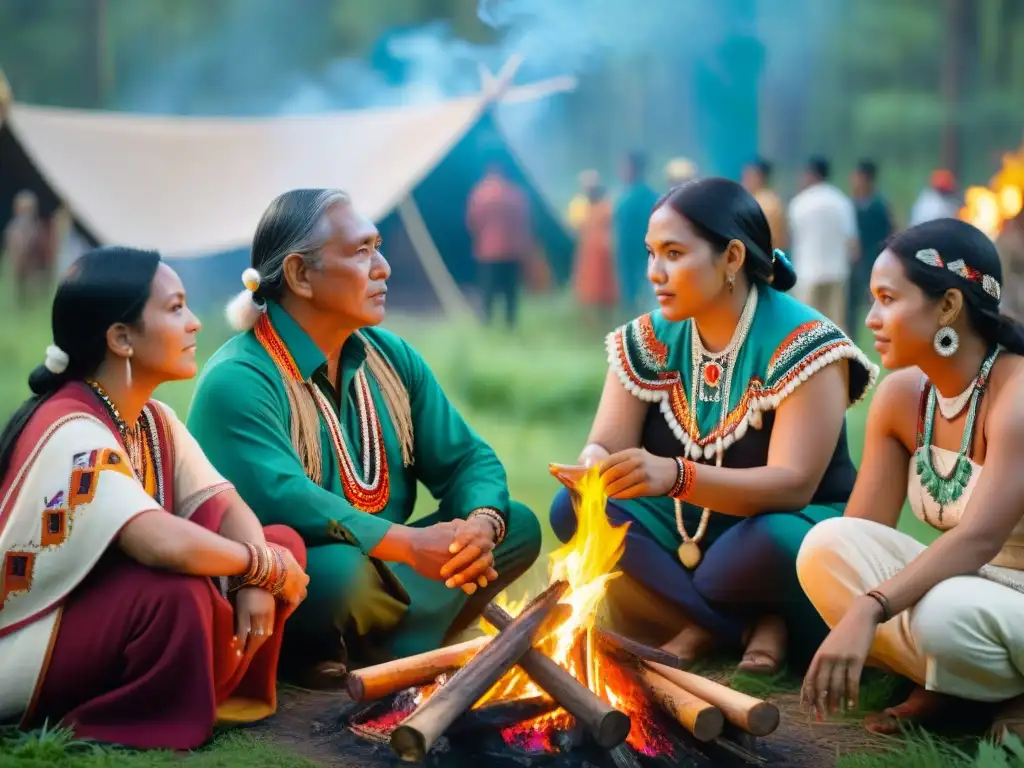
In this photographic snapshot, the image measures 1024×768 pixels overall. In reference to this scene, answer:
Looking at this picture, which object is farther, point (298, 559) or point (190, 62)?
point (190, 62)

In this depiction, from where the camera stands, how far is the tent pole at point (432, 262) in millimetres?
13266

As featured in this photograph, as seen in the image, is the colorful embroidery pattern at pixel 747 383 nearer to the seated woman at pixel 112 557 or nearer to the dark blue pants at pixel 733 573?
the dark blue pants at pixel 733 573

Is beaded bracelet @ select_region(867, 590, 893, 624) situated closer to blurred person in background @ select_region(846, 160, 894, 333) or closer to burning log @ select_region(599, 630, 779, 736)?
burning log @ select_region(599, 630, 779, 736)

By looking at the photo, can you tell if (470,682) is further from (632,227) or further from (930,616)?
(632,227)

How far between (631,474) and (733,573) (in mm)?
560

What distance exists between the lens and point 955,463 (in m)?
3.32

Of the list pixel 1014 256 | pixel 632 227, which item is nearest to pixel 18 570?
pixel 1014 256

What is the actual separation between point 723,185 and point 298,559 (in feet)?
5.20

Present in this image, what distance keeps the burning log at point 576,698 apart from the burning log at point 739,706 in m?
0.19

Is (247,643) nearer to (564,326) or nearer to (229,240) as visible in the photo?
(229,240)

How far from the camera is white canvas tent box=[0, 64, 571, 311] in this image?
13.0 m

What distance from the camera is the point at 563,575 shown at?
3404 millimetres

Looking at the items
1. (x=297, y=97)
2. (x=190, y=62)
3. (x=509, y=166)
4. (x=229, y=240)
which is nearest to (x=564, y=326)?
(x=509, y=166)

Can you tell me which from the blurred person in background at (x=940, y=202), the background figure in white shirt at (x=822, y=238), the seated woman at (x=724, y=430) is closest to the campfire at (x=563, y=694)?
the seated woman at (x=724, y=430)
